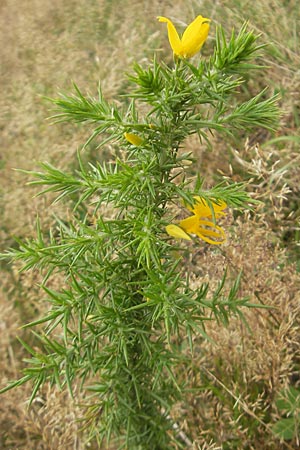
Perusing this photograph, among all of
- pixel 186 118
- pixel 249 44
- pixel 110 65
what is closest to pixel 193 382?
pixel 186 118

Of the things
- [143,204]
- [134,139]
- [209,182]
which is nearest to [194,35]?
[134,139]

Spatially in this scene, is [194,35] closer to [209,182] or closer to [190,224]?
[190,224]

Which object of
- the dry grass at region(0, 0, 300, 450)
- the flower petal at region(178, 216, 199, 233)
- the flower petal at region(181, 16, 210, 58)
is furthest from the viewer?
the dry grass at region(0, 0, 300, 450)

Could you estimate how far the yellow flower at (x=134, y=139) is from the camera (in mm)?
994

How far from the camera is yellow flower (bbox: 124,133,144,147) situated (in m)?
0.99

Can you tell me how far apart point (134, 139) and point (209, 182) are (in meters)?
1.41

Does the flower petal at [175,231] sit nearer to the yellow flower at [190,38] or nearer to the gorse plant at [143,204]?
the gorse plant at [143,204]

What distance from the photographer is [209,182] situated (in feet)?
7.80

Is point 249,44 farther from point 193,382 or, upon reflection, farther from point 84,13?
point 84,13

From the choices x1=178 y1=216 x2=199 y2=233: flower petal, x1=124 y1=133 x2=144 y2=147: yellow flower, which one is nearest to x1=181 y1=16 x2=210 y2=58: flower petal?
x1=124 y1=133 x2=144 y2=147: yellow flower

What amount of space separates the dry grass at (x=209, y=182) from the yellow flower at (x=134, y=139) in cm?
24

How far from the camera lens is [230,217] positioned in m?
1.81

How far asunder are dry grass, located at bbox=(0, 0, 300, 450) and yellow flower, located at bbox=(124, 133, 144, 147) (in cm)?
24

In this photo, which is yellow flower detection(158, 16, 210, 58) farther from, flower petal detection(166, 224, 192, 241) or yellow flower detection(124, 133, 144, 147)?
flower petal detection(166, 224, 192, 241)
